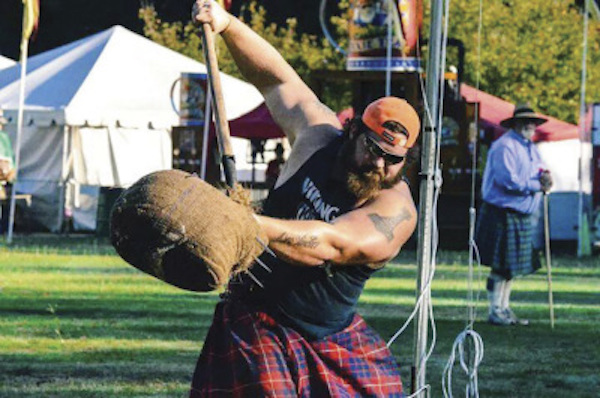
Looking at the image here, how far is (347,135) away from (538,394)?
11.6ft

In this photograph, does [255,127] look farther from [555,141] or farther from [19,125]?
[555,141]

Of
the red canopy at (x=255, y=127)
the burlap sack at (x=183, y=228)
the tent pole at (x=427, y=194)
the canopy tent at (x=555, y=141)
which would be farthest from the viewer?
the canopy tent at (x=555, y=141)

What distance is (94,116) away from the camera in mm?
20828

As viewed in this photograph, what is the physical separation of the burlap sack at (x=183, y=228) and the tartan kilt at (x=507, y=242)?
7.37 meters

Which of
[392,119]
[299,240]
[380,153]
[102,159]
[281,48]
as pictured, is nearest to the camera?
[299,240]

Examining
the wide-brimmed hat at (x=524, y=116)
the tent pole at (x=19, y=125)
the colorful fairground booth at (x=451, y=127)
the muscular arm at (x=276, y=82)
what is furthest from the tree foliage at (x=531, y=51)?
the muscular arm at (x=276, y=82)

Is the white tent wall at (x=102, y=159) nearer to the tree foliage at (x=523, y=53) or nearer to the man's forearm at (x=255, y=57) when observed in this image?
the tree foliage at (x=523, y=53)

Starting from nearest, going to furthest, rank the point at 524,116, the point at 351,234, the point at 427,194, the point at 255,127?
the point at 351,234 < the point at 427,194 < the point at 524,116 < the point at 255,127

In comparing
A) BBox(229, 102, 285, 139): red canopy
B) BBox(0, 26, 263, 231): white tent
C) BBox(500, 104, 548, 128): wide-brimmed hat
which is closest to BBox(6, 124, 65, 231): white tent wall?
BBox(0, 26, 263, 231): white tent

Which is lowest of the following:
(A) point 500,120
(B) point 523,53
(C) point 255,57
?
(A) point 500,120

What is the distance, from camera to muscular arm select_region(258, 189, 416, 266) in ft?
11.1

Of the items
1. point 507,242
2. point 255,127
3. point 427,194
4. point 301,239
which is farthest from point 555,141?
point 301,239

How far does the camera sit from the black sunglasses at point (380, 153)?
402 centimetres

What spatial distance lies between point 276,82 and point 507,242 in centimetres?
604
